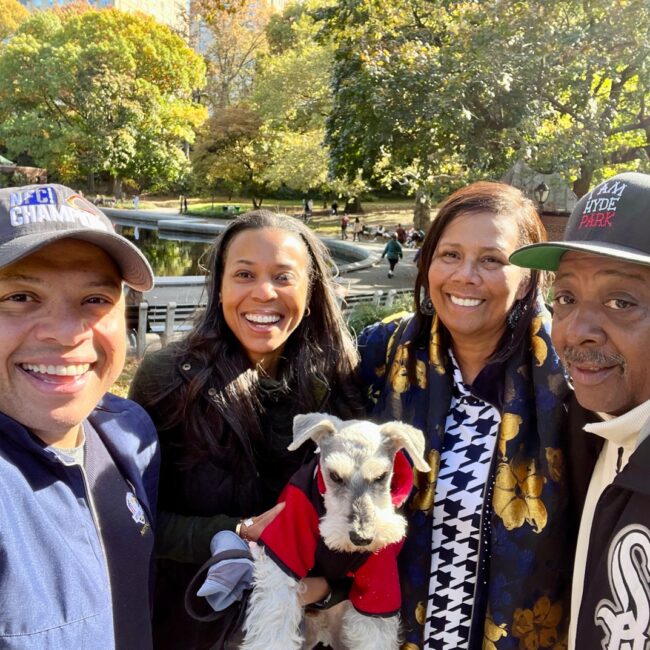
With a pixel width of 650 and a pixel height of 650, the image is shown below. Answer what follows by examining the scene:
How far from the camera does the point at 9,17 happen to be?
5519 centimetres

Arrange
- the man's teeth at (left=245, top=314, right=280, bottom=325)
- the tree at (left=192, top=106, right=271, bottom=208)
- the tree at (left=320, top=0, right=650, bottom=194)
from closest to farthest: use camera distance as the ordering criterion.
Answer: the man's teeth at (left=245, top=314, right=280, bottom=325) → the tree at (left=320, top=0, right=650, bottom=194) → the tree at (left=192, top=106, right=271, bottom=208)

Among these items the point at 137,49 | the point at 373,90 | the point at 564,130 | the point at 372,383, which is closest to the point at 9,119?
the point at 137,49

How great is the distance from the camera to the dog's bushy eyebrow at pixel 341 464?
237 centimetres

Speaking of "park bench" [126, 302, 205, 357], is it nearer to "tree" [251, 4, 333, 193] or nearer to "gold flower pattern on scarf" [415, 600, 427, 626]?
"gold flower pattern on scarf" [415, 600, 427, 626]

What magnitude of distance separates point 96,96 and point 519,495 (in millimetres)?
45751

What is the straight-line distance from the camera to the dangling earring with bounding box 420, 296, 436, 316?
9.68 ft

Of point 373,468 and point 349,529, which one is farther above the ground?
point 373,468

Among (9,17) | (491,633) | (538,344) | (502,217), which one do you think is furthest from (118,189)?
(491,633)

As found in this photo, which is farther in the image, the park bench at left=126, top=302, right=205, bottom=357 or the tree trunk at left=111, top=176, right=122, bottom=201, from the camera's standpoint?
the tree trunk at left=111, top=176, right=122, bottom=201

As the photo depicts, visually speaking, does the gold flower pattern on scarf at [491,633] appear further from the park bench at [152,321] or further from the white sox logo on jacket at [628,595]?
the park bench at [152,321]

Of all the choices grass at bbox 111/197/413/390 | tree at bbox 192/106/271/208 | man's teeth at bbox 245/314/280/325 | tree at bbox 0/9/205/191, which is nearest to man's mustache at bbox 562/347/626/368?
man's teeth at bbox 245/314/280/325

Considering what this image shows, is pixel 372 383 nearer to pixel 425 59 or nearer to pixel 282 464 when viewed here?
pixel 282 464

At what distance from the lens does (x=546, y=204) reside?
20.4 m

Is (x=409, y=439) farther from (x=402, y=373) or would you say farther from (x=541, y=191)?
(x=541, y=191)
